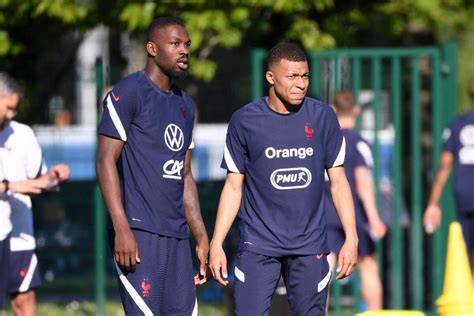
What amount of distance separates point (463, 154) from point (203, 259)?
152 inches

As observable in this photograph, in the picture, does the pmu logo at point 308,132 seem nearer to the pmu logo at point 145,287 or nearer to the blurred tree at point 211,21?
the pmu logo at point 145,287

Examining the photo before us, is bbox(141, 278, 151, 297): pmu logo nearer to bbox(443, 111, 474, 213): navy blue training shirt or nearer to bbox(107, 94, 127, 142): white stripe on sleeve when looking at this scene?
bbox(107, 94, 127, 142): white stripe on sleeve

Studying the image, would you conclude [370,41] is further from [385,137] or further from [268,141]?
[268,141]

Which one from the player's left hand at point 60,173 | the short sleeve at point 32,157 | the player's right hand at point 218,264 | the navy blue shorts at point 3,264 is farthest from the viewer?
the short sleeve at point 32,157

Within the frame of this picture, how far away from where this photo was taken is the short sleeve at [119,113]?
652 centimetres

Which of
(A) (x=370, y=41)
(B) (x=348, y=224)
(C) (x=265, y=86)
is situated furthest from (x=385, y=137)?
(B) (x=348, y=224)

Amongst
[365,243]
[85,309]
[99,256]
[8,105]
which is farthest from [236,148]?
[85,309]

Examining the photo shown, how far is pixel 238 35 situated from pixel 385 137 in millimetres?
1724

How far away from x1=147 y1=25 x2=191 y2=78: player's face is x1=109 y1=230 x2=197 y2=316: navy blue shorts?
2.97 ft

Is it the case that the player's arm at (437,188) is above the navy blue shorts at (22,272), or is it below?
above

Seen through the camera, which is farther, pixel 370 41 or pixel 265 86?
pixel 370 41

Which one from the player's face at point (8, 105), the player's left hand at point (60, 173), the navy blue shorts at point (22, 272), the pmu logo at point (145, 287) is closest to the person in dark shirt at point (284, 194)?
the pmu logo at point (145, 287)

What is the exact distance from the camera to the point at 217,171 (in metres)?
12.1

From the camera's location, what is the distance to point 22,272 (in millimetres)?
8609
